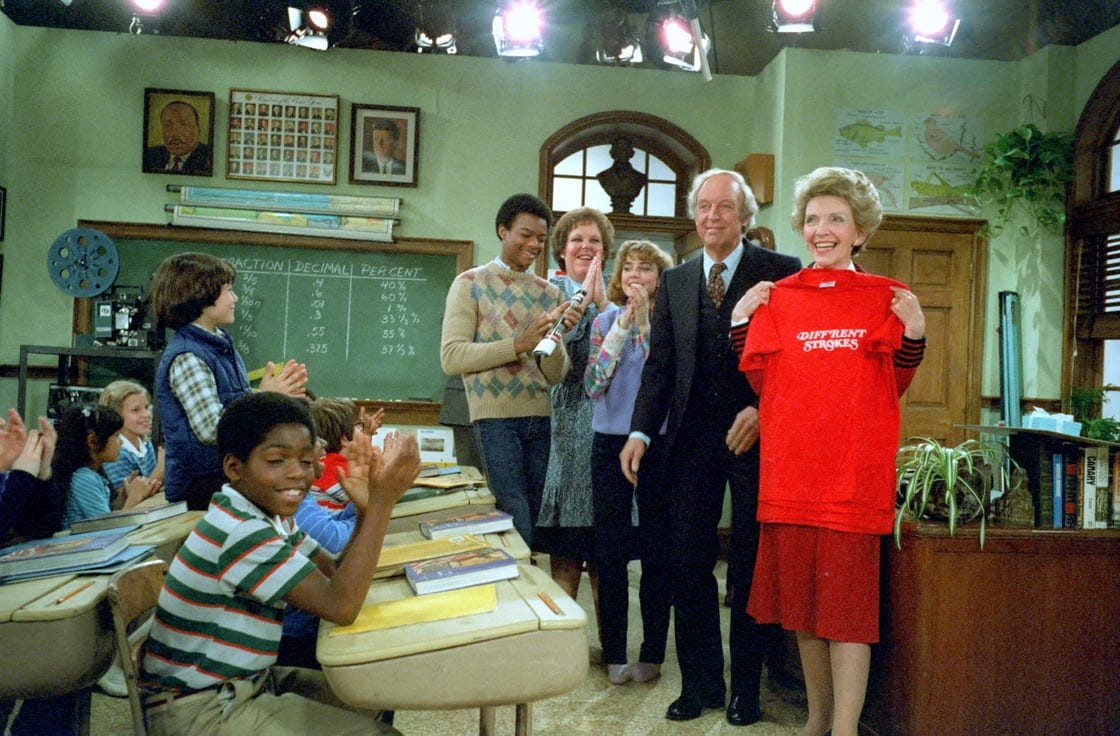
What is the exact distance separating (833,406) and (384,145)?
4078 millimetres

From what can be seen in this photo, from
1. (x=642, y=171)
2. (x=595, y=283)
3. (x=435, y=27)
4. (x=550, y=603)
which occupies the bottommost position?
(x=550, y=603)

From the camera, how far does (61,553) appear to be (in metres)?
1.58

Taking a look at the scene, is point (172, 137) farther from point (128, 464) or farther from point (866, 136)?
point (866, 136)

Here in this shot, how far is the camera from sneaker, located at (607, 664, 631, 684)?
111 inches

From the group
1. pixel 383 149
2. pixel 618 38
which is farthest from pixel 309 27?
pixel 618 38

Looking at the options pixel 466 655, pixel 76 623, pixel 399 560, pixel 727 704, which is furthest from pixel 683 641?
pixel 76 623

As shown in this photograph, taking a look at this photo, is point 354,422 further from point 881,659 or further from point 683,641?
point 881,659

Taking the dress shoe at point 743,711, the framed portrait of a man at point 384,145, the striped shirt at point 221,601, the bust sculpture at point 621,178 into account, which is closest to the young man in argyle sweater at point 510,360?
the dress shoe at point 743,711

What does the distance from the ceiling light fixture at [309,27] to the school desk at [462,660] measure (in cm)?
460

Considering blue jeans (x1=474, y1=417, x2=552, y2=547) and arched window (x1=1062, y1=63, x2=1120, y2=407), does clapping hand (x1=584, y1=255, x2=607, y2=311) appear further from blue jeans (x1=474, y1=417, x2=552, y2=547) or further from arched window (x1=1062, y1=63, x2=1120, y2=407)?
arched window (x1=1062, y1=63, x2=1120, y2=407)

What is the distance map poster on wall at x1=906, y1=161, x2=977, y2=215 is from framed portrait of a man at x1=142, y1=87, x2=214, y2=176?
4078 millimetres

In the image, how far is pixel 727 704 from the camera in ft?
8.83

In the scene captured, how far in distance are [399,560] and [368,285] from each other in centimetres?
408

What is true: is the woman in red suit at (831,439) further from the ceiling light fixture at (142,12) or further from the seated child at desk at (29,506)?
the ceiling light fixture at (142,12)
